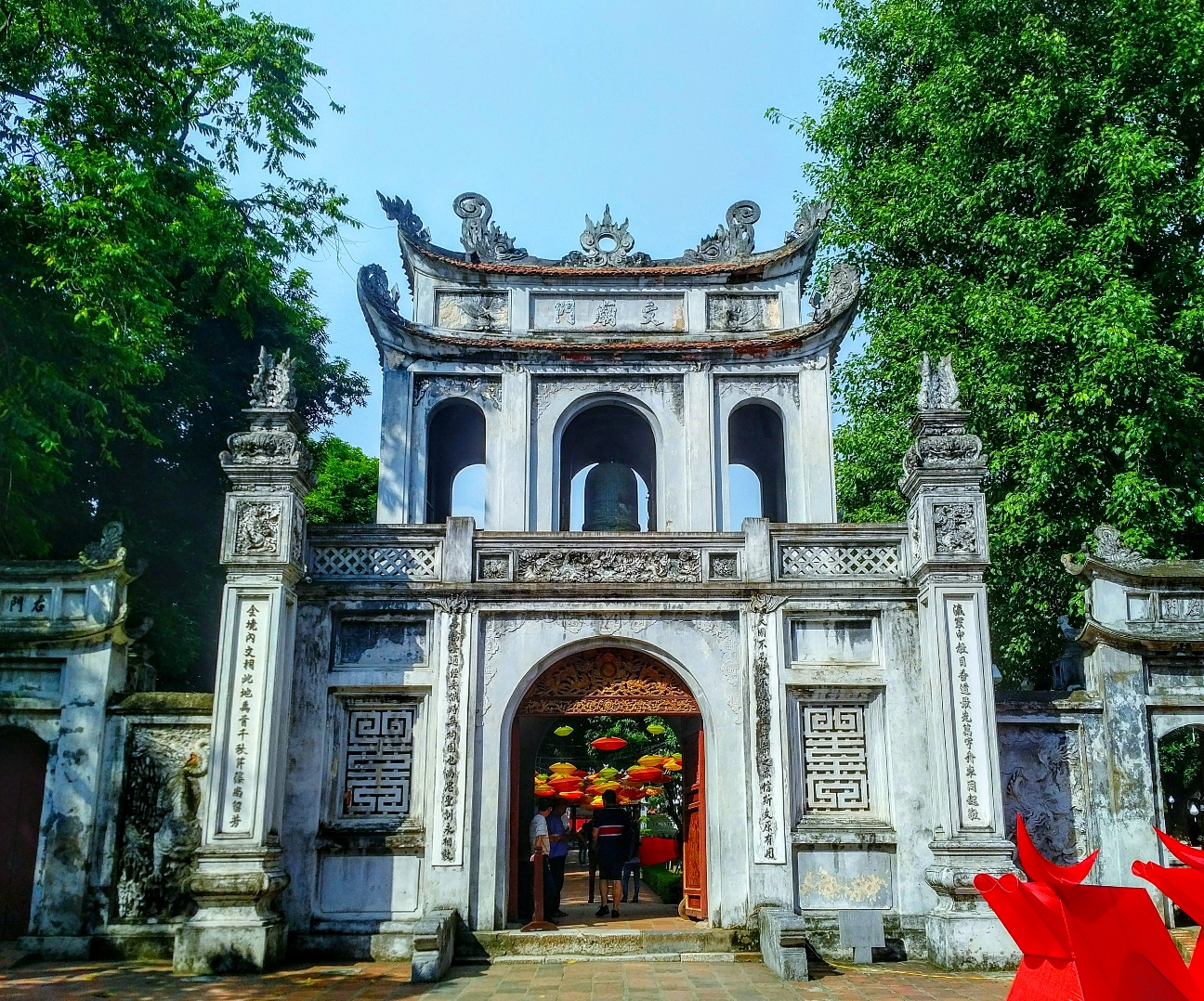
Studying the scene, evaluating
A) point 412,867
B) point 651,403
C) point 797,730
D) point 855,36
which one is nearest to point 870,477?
point 651,403

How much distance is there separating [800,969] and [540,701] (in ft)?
12.0

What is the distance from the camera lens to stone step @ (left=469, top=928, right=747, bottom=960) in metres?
10.3

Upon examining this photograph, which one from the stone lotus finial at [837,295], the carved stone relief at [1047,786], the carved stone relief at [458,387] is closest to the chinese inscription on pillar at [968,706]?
the carved stone relief at [1047,786]

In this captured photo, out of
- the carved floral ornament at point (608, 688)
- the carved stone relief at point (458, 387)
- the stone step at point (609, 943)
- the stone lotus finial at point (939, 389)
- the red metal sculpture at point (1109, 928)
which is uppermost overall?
the carved stone relief at point (458, 387)

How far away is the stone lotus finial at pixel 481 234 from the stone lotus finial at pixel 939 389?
579 centimetres

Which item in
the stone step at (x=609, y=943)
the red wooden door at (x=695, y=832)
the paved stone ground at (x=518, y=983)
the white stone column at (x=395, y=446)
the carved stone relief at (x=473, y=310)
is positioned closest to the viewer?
the paved stone ground at (x=518, y=983)

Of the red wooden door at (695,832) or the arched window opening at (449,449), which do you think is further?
the arched window opening at (449,449)

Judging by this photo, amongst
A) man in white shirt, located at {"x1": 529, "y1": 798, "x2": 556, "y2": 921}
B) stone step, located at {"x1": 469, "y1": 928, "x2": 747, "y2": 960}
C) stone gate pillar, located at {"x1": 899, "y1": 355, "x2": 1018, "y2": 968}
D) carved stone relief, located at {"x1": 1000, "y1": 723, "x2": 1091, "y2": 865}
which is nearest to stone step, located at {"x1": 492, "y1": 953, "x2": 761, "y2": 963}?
stone step, located at {"x1": 469, "y1": 928, "x2": 747, "y2": 960}

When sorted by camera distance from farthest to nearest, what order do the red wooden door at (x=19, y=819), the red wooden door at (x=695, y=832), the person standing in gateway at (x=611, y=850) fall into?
the person standing in gateway at (x=611, y=850)
the red wooden door at (x=695, y=832)
the red wooden door at (x=19, y=819)

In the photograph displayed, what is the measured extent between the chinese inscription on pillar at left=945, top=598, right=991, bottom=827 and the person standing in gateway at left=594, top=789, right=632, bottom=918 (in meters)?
4.52

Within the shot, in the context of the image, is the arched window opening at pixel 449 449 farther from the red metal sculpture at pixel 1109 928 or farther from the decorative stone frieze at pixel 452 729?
the red metal sculpture at pixel 1109 928

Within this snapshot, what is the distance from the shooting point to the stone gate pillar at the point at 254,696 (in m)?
9.73

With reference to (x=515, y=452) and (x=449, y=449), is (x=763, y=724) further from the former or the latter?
(x=449, y=449)

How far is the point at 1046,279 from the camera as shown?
1452cm
